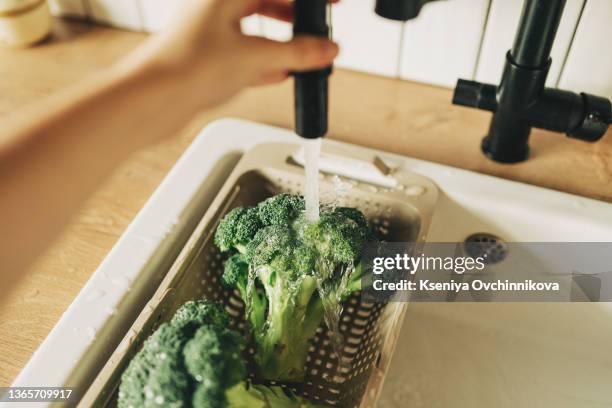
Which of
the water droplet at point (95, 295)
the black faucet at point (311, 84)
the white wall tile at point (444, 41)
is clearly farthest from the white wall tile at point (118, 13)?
the black faucet at point (311, 84)

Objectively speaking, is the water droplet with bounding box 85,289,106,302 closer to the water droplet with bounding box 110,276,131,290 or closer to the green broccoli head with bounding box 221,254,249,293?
the water droplet with bounding box 110,276,131,290

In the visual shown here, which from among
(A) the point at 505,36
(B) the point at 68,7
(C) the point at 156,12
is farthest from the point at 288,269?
(B) the point at 68,7

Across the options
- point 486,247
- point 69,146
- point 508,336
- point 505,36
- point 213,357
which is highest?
point 69,146

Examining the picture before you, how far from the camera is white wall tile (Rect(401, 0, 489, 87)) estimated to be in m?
0.88

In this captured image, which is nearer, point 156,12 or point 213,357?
point 213,357

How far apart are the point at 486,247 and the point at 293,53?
49 cm

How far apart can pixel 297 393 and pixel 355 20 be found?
61 centimetres

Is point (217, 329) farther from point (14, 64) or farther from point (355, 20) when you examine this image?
point (14, 64)

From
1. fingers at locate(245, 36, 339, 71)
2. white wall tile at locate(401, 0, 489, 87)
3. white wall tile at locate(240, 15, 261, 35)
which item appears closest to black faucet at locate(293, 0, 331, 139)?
fingers at locate(245, 36, 339, 71)

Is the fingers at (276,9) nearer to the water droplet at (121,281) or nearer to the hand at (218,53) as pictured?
the hand at (218,53)

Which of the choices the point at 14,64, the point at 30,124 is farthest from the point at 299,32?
the point at 14,64

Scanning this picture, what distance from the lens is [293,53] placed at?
0.46 m

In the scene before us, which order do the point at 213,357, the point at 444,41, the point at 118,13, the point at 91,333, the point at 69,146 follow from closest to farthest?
1. the point at 69,146
2. the point at 213,357
3. the point at 91,333
4. the point at 444,41
5. the point at 118,13

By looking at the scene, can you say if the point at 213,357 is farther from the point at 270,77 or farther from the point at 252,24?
the point at 252,24
